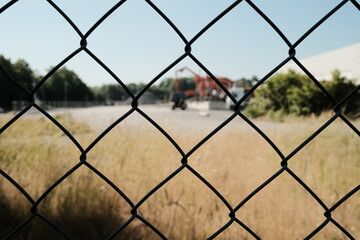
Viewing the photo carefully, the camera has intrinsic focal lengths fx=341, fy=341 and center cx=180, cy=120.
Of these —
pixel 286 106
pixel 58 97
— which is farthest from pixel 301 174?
pixel 58 97

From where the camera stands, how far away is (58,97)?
1066 inches

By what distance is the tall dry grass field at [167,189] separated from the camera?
69.7 inches

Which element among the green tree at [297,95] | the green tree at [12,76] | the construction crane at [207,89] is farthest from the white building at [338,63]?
the green tree at [12,76]

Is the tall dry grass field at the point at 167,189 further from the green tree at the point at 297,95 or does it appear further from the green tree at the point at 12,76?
the green tree at the point at 297,95

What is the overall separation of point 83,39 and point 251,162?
2.72m

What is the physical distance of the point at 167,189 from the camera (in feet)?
7.13

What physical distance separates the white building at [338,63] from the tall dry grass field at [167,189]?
44.0 feet

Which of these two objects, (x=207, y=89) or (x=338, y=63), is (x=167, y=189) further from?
(x=207, y=89)

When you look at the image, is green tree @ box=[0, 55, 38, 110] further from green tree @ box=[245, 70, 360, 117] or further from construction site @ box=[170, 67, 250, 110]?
construction site @ box=[170, 67, 250, 110]

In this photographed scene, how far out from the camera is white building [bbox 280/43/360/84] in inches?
643

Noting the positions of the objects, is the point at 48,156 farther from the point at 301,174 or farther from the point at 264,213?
the point at 301,174

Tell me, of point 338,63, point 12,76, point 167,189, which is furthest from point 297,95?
point 12,76

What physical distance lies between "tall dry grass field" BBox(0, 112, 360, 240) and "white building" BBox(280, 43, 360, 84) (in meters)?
13.4

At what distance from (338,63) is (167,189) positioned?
1781cm
